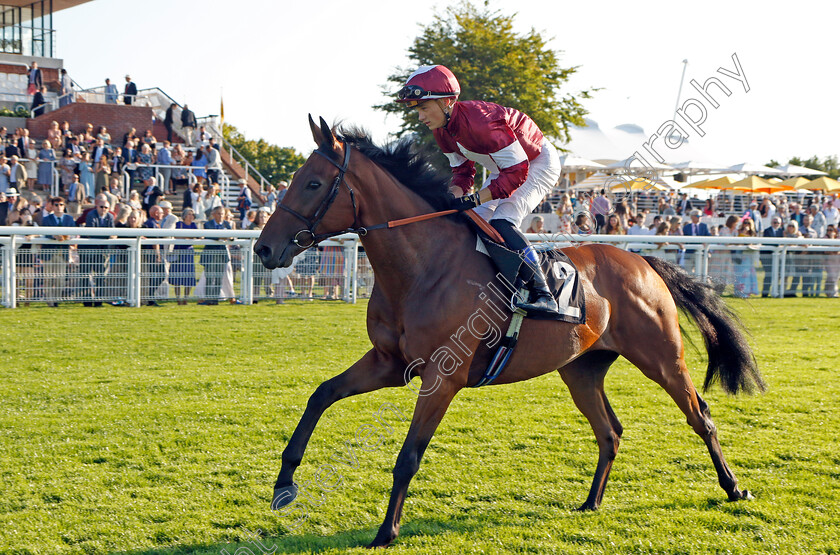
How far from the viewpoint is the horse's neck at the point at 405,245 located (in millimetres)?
3818

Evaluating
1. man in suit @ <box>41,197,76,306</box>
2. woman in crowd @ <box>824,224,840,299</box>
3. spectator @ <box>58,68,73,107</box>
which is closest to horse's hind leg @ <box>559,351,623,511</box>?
man in suit @ <box>41,197,76,306</box>

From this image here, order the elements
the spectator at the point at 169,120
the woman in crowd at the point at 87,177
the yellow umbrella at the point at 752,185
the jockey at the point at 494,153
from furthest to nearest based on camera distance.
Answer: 1. the yellow umbrella at the point at 752,185
2. the spectator at the point at 169,120
3. the woman in crowd at the point at 87,177
4. the jockey at the point at 494,153

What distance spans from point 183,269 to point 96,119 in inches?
567

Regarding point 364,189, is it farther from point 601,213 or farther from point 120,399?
point 601,213

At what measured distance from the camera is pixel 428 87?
381cm

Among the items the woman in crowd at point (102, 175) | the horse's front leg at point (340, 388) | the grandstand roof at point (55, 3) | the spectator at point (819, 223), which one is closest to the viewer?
the horse's front leg at point (340, 388)

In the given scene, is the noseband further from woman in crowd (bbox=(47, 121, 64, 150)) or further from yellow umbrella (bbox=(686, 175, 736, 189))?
yellow umbrella (bbox=(686, 175, 736, 189))

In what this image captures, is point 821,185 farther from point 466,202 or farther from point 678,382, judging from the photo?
point 466,202

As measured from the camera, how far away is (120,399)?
19.9 ft

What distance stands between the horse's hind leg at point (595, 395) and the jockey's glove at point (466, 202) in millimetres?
1175

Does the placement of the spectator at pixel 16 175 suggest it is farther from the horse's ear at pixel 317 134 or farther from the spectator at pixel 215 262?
the horse's ear at pixel 317 134

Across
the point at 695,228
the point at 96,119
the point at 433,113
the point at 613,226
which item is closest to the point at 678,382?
the point at 433,113

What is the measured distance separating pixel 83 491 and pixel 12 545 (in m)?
0.66

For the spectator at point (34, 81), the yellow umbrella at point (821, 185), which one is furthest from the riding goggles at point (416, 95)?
the yellow umbrella at point (821, 185)
